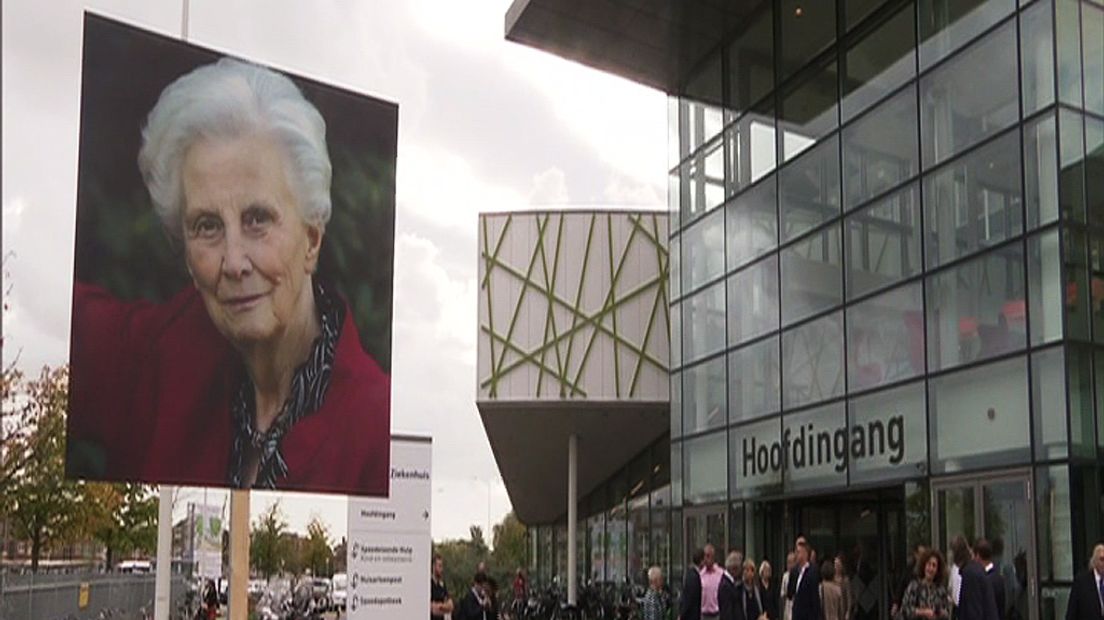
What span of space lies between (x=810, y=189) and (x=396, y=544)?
12.2 metres

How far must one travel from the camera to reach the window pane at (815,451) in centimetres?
2212

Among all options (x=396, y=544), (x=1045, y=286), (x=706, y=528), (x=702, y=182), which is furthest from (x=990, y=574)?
(x=702, y=182)

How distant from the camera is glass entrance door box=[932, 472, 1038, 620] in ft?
57.1

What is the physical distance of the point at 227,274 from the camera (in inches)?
432

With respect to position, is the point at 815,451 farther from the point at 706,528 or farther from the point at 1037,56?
the point at 1037,56

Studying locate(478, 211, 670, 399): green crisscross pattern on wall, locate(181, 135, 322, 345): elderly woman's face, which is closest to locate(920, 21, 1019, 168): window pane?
locate(181, 135, 322, 345): elderly woman's face

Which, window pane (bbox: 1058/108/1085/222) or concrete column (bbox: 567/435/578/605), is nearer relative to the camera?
window pane (bbox: 1058/108/1085/222)

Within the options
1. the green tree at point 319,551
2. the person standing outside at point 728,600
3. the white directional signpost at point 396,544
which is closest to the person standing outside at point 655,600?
the person standing outside at point 728,600

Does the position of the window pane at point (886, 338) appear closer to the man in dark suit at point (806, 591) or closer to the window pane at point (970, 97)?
the window pane at point (970, 97)

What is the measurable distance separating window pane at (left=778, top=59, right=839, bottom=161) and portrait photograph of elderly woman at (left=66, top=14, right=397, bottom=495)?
12.3 metres

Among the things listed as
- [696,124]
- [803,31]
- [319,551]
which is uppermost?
[803,31]

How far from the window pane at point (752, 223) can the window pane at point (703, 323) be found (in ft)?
2.92

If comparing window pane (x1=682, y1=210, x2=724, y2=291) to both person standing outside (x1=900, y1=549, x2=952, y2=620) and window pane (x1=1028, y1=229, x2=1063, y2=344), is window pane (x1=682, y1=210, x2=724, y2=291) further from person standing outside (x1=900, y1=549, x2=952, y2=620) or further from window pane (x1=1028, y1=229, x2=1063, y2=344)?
person standing outside (x1=900, y1=549, x2=952, y2=620)

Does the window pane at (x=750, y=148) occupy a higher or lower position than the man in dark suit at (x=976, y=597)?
higher
